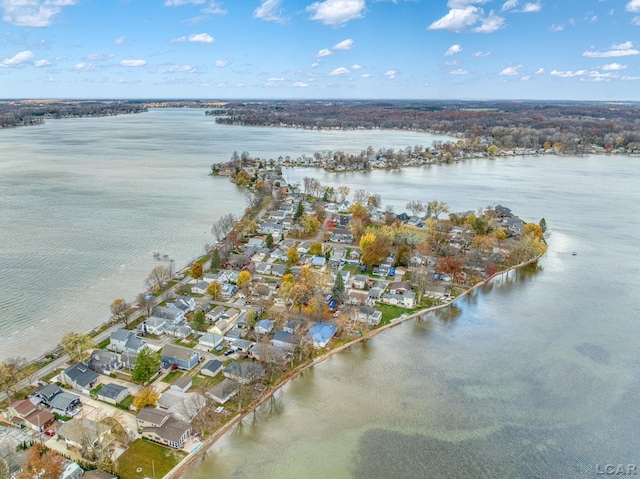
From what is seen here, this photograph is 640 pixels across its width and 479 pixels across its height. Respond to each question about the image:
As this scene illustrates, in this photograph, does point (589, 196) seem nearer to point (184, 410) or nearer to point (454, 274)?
point (454, 274)

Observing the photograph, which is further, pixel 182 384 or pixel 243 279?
pixel 243 279

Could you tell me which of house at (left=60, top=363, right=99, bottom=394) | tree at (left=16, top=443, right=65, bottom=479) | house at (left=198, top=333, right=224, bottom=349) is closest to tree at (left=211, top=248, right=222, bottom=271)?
house at (left=198, top=333, right=224, bottom=349)

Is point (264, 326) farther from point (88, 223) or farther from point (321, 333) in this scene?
point (88, 223)

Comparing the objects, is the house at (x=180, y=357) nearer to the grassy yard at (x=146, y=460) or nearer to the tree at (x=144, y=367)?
the tree at (x=144, y=367)

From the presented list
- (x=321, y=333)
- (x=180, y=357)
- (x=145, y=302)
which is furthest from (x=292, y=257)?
(x=180, y=357)

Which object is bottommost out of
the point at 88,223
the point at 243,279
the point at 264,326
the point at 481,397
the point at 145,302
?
the point at 481,397
